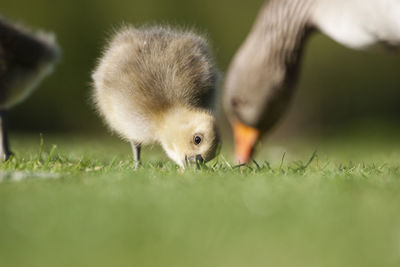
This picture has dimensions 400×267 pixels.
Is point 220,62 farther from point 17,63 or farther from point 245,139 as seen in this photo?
point 17,63

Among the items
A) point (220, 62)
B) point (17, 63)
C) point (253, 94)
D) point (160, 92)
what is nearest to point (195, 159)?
point (160, 92)

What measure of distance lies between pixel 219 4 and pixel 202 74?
7.95 meters

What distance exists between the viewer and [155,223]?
2164 mm

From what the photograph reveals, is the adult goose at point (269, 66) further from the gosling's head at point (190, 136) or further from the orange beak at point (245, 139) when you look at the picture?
the gosling's head at point (190, 136)

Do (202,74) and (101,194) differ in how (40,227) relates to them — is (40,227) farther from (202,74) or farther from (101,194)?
(202,74)

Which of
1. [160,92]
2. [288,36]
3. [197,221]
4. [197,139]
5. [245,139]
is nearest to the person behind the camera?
[197,221]

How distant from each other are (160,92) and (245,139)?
1712 millimetres

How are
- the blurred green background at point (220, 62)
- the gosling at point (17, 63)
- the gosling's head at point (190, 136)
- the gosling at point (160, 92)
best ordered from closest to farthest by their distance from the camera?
the gosling's head at point (190, 136) < the gosling at point (160, 92) < the gosling at point (17, 63) < the blurred green background at point (220, 62)

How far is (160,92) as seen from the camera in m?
3.62

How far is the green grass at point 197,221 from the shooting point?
1.89 meters

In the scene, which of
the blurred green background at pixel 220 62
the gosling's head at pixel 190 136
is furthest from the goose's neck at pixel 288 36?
the blurred green background at pixel 220 62

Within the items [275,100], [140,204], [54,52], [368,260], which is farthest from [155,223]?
[275,100]

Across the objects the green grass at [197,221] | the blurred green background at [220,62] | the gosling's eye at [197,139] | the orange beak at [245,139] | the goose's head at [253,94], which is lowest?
the blurred green background at [220,62]

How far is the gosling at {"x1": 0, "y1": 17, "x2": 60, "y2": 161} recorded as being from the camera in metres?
4.05
